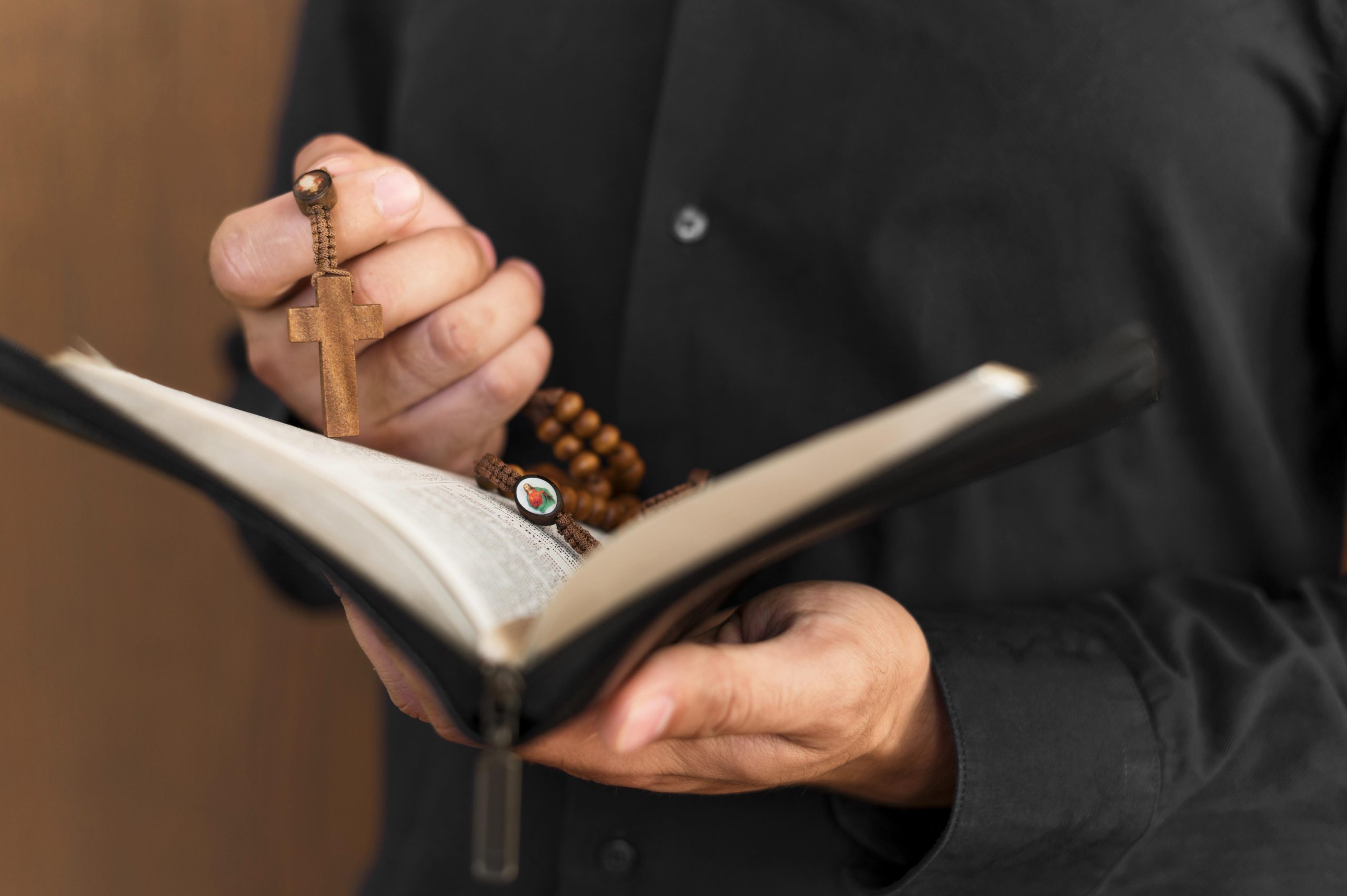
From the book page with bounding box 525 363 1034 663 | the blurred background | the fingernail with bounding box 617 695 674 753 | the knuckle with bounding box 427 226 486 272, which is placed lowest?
the blurred background

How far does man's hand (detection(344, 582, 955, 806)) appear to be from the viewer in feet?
1.32

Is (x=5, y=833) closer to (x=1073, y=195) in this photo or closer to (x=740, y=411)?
(x=740, y=411)

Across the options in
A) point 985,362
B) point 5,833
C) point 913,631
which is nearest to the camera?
point 913,631

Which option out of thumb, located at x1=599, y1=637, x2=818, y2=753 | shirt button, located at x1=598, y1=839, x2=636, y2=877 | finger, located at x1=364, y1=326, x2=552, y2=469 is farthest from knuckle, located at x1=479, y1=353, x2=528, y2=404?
shirt button, located at x1=598, y1=839, x2=636, y2=877

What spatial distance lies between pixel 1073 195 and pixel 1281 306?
220mm

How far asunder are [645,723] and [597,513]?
0.32 metres

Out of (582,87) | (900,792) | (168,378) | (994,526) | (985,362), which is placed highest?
(582,87)

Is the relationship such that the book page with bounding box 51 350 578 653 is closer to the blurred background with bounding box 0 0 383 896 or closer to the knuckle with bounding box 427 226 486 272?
the knuckle with bounding box 427 226 486 272

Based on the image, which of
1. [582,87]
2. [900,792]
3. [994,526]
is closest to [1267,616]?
[994,526]

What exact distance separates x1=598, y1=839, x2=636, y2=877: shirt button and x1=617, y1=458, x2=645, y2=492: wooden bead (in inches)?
13.4

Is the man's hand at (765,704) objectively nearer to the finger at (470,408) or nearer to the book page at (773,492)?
the book page at (773,492)

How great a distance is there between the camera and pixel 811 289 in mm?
829

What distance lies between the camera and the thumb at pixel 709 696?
0.38 metres

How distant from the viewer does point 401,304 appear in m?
0.62
